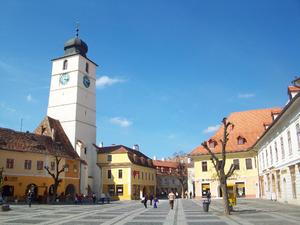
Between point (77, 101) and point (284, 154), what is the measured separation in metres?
39.0

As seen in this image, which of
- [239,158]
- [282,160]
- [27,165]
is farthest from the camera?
[239,158]

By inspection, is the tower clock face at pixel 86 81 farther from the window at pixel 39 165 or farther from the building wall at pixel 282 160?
the building wall at pixel 282 160

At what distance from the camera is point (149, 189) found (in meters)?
71.0

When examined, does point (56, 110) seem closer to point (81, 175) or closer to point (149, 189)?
point (81, 175)

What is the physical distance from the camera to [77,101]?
201ft

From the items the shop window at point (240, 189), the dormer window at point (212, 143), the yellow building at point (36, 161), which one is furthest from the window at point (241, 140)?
the yellow building at point (36, 161)

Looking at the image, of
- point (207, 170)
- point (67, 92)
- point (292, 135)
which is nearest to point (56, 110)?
point (67, 92)

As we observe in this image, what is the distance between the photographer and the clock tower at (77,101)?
197 ft

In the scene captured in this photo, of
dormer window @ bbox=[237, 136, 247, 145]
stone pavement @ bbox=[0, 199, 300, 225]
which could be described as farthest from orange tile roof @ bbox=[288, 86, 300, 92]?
dormer window @ bbox=[237, 136, 247, 145]

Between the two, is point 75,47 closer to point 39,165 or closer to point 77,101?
point 77,101

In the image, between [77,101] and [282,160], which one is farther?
[77,101]

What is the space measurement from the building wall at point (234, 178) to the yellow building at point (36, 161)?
18.9 m

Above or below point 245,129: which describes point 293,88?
below

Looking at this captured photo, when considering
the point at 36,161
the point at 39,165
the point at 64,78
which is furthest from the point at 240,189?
the point at 64,78
